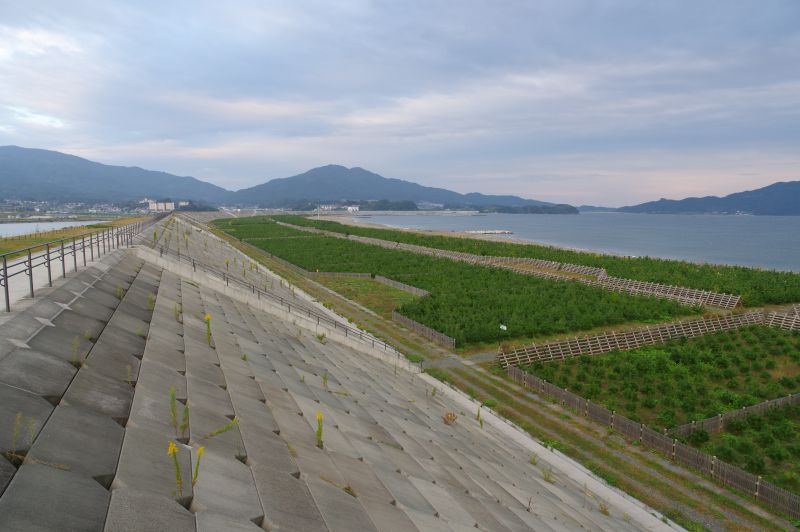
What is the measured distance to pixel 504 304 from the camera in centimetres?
4134

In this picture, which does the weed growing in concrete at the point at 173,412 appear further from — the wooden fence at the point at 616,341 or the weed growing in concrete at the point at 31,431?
the wooden fence at the point at 616,341

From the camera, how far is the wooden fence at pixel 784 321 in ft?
115

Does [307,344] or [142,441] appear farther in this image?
[307,344]

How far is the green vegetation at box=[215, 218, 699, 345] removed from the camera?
34.8m

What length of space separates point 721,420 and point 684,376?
5919 mm

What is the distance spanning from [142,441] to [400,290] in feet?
149

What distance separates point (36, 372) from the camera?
6809mm

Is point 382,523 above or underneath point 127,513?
underneath

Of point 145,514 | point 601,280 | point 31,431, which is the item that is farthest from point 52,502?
point 601,280

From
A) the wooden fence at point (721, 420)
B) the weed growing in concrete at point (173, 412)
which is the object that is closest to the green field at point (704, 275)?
the wooden fence at point (721, 420)

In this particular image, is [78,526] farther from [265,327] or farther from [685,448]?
[685,448]

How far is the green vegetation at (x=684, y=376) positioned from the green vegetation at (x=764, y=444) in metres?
1.24

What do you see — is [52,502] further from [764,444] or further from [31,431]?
[764,444]

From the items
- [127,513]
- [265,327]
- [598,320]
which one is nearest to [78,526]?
[127,513]
